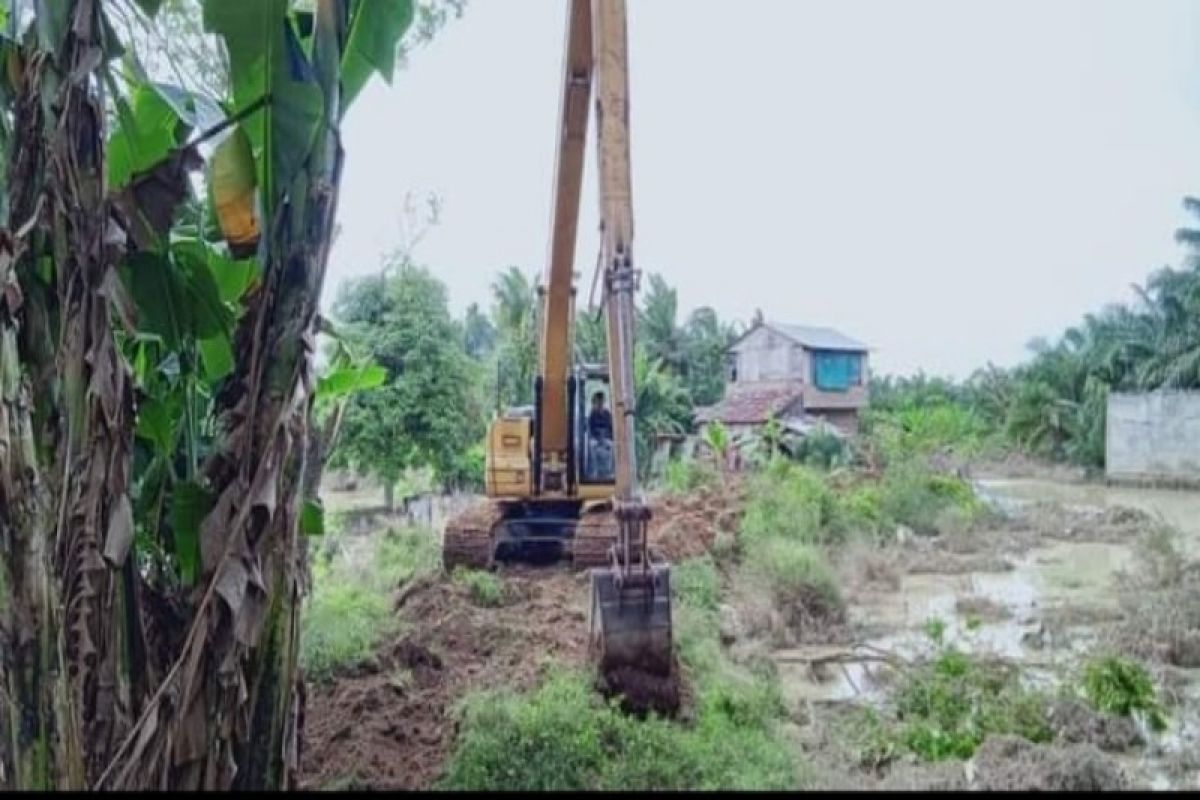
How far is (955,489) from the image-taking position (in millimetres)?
7957

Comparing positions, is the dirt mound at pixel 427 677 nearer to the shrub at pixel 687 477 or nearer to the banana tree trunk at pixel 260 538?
the banana tree trunk at pixel 260 538

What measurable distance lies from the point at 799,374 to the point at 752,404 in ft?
4.19

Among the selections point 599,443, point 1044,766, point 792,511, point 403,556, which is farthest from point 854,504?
point 1044,766

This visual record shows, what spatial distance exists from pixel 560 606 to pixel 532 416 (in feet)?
4.61

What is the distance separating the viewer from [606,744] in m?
2.14

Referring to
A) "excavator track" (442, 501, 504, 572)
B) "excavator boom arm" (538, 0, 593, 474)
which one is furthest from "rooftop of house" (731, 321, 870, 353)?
"excavator track" (442, 501, 504, 572)

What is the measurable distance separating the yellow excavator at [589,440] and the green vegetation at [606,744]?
23 centimetres

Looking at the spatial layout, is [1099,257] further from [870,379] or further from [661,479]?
[870,379]

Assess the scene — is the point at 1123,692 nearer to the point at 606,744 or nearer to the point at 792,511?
the point at 606,744

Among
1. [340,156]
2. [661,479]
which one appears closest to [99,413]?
[340,156]

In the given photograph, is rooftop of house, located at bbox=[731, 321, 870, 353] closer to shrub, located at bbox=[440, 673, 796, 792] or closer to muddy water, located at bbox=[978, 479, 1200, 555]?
muddy water, located at bbox=[978, 479, 1200, 555]

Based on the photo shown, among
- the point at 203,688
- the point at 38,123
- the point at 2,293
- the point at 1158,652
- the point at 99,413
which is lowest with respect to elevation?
the point at 1158,652

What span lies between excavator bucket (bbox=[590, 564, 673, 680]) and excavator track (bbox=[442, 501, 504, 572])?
206 centimetres

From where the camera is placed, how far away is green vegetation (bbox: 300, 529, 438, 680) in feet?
9.59
